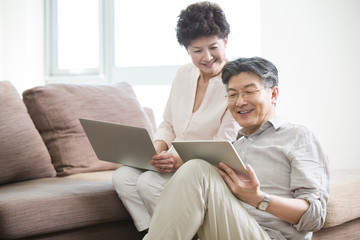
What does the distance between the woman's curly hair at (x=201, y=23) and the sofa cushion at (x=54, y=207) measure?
0.75m

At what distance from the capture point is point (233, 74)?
166 centimetres

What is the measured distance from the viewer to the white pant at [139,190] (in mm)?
1891

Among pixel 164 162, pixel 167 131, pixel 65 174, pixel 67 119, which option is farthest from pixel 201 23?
pixel 65 174

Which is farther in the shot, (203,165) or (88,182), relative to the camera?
(88,182)

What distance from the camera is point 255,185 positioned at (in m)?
1.38

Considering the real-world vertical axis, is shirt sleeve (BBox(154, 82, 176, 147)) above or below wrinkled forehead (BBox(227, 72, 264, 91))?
below

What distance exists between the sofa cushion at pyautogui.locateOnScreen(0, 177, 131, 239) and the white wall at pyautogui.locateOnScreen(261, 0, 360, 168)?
1.69 meters

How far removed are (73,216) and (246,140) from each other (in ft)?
2.45

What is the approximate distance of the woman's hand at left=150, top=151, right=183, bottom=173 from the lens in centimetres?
189

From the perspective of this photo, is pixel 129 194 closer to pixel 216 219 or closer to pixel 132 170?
pixel 132 170

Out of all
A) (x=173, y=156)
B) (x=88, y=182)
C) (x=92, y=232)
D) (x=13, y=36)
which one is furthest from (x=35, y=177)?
(x=13, y=36)

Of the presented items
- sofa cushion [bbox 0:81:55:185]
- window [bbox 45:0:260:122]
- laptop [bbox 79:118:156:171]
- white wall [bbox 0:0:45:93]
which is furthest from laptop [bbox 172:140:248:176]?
white wall [bbox 0:0:45:93]

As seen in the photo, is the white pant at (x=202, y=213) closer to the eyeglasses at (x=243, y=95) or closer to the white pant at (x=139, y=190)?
the eyeglasses at (x=243, y=95)

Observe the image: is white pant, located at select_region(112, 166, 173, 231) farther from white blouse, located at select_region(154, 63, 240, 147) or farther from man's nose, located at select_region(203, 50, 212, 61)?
man's nose, located at select_region(203, 50, 212, 61)
